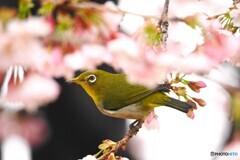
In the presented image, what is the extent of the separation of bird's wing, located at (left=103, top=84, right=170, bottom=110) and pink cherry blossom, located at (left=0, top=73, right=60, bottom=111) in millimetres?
208

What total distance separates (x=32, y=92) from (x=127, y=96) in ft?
0.87

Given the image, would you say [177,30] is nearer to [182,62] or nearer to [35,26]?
[182,62]

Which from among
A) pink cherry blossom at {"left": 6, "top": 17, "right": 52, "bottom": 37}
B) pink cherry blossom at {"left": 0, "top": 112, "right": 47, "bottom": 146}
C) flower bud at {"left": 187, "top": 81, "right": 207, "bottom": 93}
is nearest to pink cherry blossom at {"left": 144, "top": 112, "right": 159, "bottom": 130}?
flower bud at {"left": 187, "top": 81, "right": 207, "bottom": 93}

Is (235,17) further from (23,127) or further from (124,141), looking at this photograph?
(23,127)

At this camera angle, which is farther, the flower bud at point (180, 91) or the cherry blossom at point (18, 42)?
the flower bud at point (180, 91)

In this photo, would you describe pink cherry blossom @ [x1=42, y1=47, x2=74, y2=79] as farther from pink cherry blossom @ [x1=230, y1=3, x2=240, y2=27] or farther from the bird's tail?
pink cherry blossom @ [x1=230, y1=3, x2=240, y2=27]

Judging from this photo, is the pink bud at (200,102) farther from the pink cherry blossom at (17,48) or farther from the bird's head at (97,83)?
the pink cherry blossom at (17,48)

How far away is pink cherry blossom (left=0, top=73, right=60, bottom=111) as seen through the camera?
0.75 metres

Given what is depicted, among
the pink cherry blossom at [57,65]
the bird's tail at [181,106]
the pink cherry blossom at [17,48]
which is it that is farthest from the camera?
the bird's tail at [181,106]

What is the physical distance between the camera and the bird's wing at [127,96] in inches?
38.4

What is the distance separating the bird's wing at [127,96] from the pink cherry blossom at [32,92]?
208 millimetres

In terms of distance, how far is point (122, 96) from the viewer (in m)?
1.00

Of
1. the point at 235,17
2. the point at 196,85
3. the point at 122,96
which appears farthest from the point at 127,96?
the point at 235,17

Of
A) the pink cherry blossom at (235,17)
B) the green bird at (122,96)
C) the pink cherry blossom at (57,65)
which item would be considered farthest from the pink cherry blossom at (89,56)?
the pink cherry blossom at (235,17)
